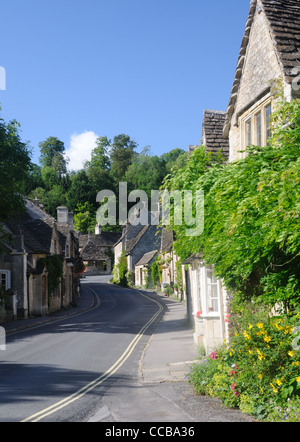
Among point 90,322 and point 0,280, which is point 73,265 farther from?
point 90,322

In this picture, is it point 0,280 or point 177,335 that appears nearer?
point 177,335

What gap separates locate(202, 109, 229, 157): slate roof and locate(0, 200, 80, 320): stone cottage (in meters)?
14.8

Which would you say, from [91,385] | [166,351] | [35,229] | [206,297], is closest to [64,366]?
[91,385]

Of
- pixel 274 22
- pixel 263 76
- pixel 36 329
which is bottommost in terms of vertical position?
pixel 36 329

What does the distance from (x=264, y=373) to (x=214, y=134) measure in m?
9.69

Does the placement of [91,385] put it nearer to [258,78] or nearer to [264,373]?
[264,373]

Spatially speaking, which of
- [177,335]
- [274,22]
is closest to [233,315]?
[274,22]

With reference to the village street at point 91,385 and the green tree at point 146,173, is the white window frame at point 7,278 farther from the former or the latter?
the green tree at point 146,173

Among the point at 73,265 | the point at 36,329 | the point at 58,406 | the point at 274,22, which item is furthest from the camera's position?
the point at 73,265

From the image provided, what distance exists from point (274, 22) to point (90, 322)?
20.1 m

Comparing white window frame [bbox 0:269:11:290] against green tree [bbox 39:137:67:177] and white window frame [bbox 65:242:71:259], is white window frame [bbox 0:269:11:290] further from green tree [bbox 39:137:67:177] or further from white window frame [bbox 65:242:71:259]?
green tree [bbox 39:137:67:177]

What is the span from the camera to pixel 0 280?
30.6m

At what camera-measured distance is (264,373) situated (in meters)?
7.94

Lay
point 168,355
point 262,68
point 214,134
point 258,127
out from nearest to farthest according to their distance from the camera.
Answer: point 262,68 < point 258,127 < point 168,355 < point 214,134
